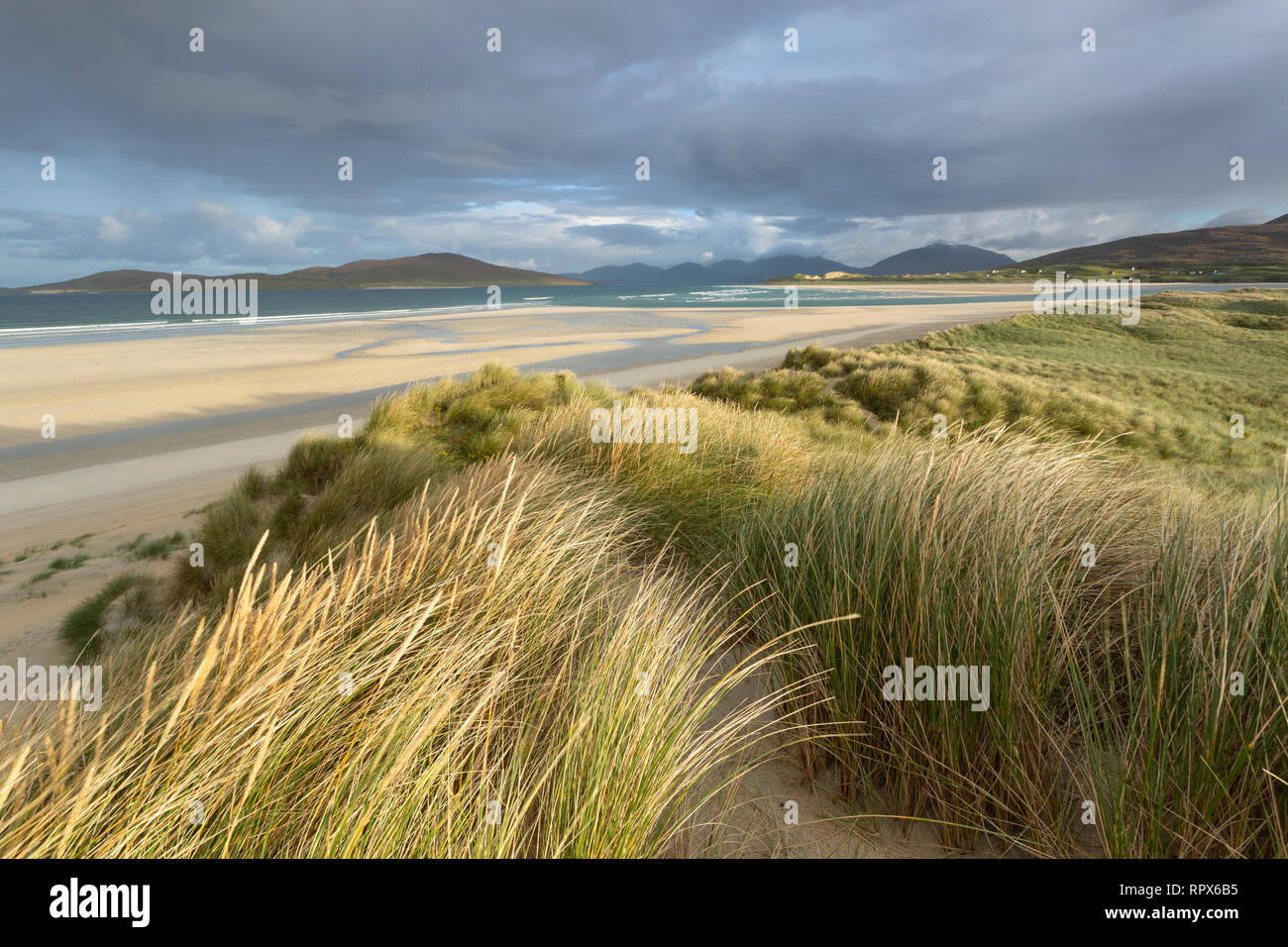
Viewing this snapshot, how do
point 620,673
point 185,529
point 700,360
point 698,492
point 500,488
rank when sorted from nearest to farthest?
point 620,673 < point 500,488 < point 698,492 < point 185,529 < point 700,360

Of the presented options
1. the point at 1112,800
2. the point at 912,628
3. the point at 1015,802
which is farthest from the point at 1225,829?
the point at 912,628

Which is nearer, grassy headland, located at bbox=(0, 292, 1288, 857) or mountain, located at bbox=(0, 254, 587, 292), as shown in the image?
grassy headland, located at bbox=(0, 292, 1288, 857)

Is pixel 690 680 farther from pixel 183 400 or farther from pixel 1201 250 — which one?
pixel 1201 250

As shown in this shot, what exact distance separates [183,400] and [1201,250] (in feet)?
646

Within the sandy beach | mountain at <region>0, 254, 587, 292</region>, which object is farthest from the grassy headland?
mountain at <region>0, 254, 587, 292</region>

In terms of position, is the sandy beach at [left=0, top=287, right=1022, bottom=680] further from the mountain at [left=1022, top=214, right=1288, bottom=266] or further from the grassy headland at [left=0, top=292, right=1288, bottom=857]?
the mountain at [left=1022, top=214, right=1288, bottom=266]

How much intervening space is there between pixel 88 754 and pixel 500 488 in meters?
2.57

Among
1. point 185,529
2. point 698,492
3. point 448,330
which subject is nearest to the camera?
point 698,492

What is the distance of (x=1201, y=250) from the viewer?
14200cm

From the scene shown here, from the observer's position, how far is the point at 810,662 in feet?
9.57

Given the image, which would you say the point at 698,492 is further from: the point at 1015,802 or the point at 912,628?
the point at 1015,802

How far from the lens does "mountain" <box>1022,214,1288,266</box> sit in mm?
128875

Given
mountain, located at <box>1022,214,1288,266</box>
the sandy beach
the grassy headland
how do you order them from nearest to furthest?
the grassy headland < the sandy beach < mountain, located at <box>1022,214,1288,266</box>

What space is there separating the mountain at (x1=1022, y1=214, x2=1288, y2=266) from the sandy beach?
143075 millimetres
